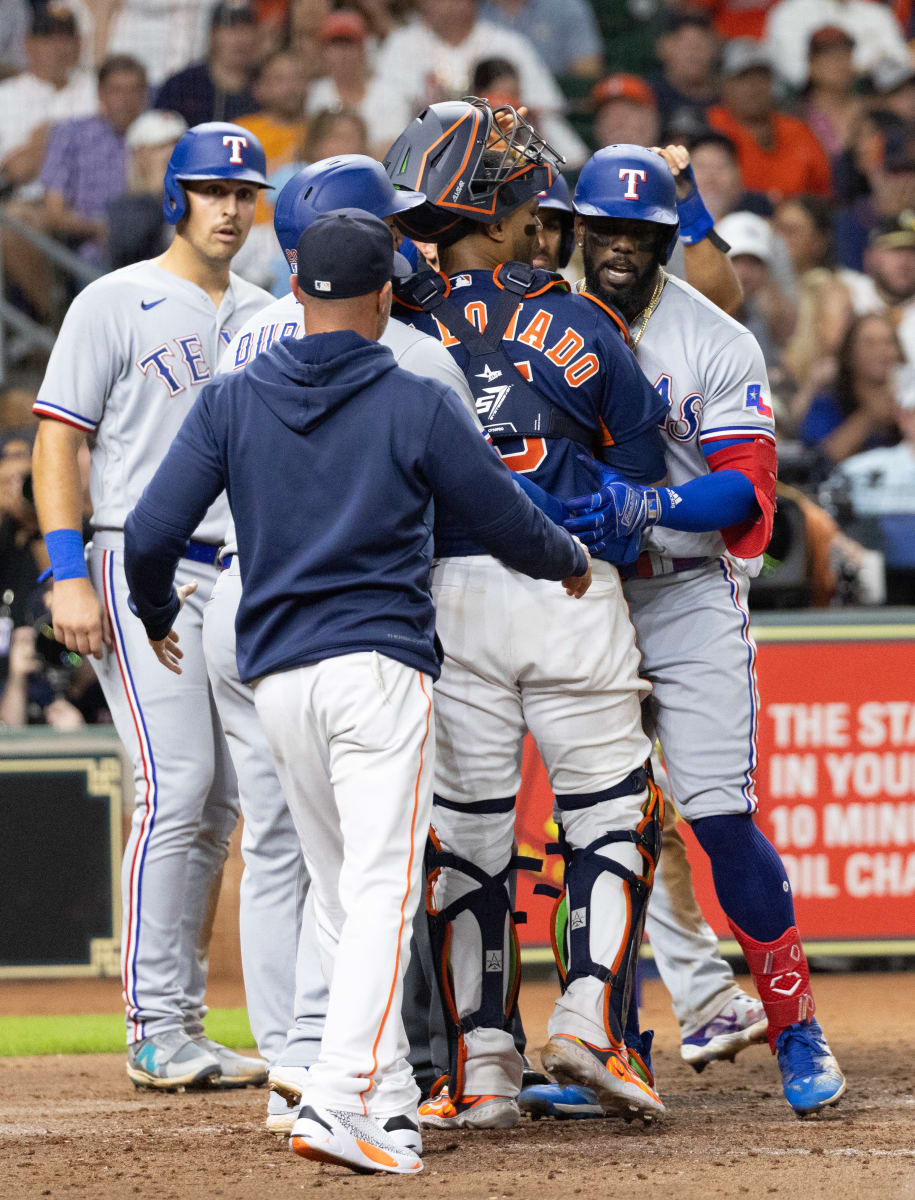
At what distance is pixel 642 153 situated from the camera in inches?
159

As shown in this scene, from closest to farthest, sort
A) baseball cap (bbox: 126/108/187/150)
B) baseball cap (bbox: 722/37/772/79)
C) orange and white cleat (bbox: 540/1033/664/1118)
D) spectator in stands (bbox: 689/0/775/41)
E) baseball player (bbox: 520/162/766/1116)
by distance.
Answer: orange and white cleat (bbox: 540/1033/664/1118) → baseball player (bbox: 520/162/766/1116) → baseball cap (bbox: 126/108/187/150) → baseball cap (bbox: 722/37/772/79) → spectator in stands (bbox: 689/0/775/41)

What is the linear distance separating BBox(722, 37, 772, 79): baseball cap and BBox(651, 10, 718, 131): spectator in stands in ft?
0.31

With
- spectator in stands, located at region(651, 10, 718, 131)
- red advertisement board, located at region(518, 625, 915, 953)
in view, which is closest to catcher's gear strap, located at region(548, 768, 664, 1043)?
red advertisement board, located at region(518, 625, 915, 953)

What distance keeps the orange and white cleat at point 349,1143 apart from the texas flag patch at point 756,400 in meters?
1.85

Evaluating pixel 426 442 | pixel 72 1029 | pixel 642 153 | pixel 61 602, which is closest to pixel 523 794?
pixel 72 1029

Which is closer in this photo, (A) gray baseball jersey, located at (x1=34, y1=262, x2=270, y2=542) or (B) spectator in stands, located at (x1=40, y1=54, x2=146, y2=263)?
(A) gray baseball jersey, located at (x1=34, y1=262, x2=270, y2=542)

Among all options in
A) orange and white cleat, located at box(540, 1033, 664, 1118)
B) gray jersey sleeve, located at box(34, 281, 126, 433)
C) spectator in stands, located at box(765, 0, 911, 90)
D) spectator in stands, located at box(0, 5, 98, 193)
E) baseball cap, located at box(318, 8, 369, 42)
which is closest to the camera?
orange and white cleat, located at box(540, 1033, 664, 1118)

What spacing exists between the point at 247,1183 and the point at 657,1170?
2.54 feet

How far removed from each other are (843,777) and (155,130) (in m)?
5.55

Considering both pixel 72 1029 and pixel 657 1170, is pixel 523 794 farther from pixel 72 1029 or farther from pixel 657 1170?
pixel 657 1170

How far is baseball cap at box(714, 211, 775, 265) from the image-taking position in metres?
9.36

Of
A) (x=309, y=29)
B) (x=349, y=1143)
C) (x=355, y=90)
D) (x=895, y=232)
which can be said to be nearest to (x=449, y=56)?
(x=355, y=90)

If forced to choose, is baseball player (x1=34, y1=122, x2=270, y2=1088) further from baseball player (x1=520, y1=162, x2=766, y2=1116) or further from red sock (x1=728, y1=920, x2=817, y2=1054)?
red sock (x1=728, y1=920, x2=817, y2=1054)

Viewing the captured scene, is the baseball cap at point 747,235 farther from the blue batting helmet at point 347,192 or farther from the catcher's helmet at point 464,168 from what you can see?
the blue batting helmet at point 347,192
